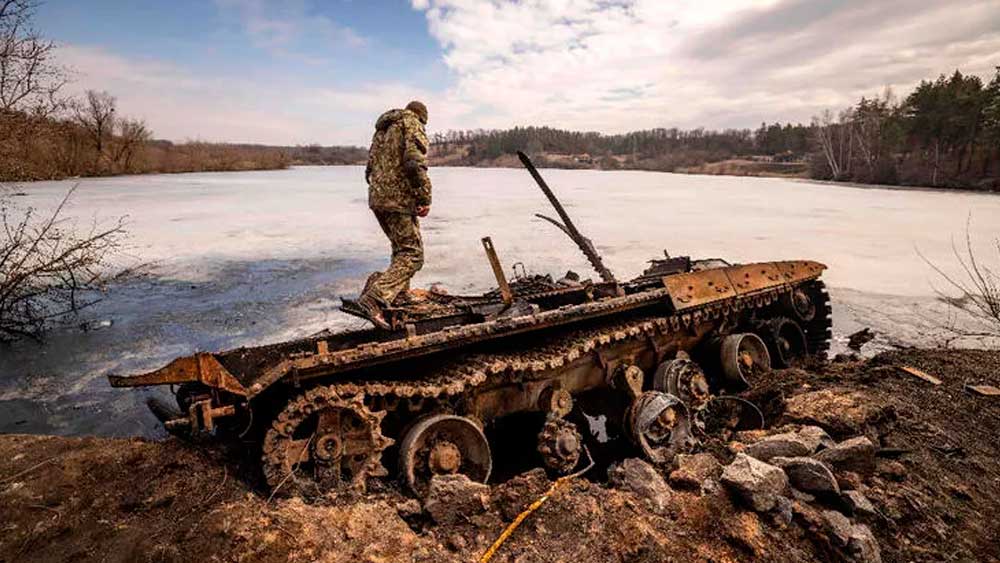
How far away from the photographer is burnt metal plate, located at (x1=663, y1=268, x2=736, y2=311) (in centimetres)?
577

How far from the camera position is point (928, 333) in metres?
8.12

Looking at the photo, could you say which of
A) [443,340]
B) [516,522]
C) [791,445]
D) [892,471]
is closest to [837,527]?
[791,445]

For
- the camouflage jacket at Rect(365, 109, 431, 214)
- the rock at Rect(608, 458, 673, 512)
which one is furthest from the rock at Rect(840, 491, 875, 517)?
the camouflage jacket at Rect(365, 109, 431, 214)

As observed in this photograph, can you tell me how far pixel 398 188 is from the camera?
5.27 meters

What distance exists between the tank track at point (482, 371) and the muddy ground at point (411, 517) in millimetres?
448

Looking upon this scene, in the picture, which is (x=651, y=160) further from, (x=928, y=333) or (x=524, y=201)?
(x=928, y=333)

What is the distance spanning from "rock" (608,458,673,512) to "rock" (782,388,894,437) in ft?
6.45

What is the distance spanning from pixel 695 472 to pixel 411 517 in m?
2.00

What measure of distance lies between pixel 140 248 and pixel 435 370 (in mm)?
12887

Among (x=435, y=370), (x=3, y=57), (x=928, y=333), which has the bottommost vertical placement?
(x=928, y=333)

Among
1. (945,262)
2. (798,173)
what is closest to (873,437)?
(945,262)

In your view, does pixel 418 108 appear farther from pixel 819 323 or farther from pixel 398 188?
pixel 819 323

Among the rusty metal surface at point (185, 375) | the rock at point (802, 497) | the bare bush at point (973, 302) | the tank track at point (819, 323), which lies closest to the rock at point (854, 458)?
the rock at point (802, 497)

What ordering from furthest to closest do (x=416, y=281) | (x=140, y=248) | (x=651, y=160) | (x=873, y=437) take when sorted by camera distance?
(x=651, y=160) → (x=140, y=248) → (x=416, y=281) → (x=873, y=437)
